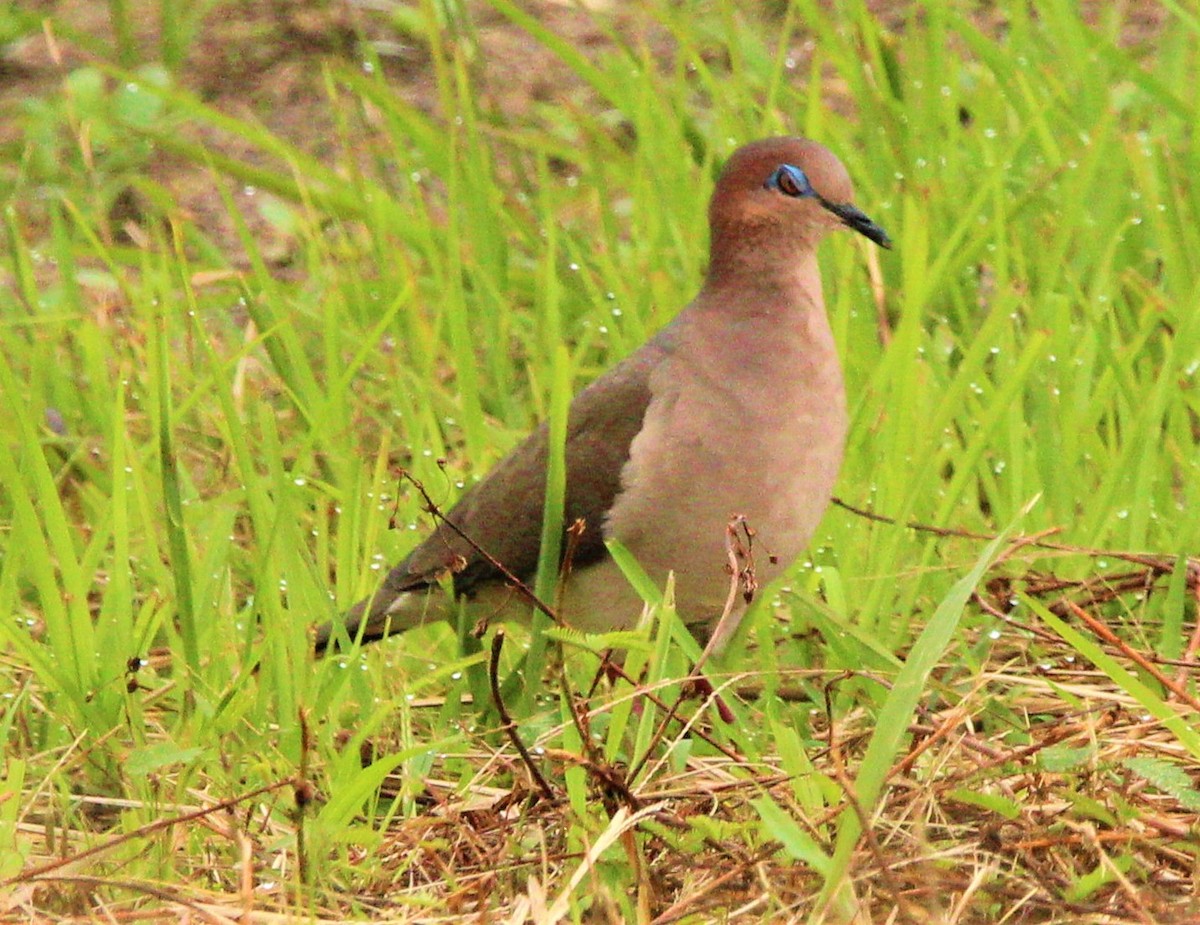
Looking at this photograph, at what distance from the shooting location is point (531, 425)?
4.48 m

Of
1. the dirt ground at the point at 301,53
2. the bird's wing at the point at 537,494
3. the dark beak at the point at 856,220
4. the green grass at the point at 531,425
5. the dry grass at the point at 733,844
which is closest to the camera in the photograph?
the dry grass at the point at 733,844

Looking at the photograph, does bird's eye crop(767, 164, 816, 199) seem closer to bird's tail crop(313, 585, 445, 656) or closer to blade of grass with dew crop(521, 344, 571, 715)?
blade of grass with dew crop(521, 344, 571, 715)

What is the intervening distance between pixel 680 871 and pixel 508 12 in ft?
8.74

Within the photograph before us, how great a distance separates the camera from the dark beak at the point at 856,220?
3.62 m

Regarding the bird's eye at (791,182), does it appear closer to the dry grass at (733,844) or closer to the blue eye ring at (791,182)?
the blue eye ring at (791,182)

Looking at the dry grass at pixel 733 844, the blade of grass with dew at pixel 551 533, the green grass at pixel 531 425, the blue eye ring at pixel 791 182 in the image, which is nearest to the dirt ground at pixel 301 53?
the green grass at pixel 531 425

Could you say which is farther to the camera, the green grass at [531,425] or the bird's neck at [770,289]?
the bird's neck at [770,289]

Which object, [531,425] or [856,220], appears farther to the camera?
[531,425]

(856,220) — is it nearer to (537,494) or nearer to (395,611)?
(537,494)

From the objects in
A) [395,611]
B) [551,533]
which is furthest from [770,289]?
[395,611]

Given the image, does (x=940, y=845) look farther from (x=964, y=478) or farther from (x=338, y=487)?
(x=338, y=487)

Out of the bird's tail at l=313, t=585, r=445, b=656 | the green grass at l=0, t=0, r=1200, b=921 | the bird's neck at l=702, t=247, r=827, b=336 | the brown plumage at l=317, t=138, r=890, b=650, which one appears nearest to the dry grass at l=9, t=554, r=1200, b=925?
the green grass at l=0, t=0, r=1200, b=921

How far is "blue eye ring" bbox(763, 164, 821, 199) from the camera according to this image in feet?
11.9

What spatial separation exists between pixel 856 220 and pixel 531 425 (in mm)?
1122
